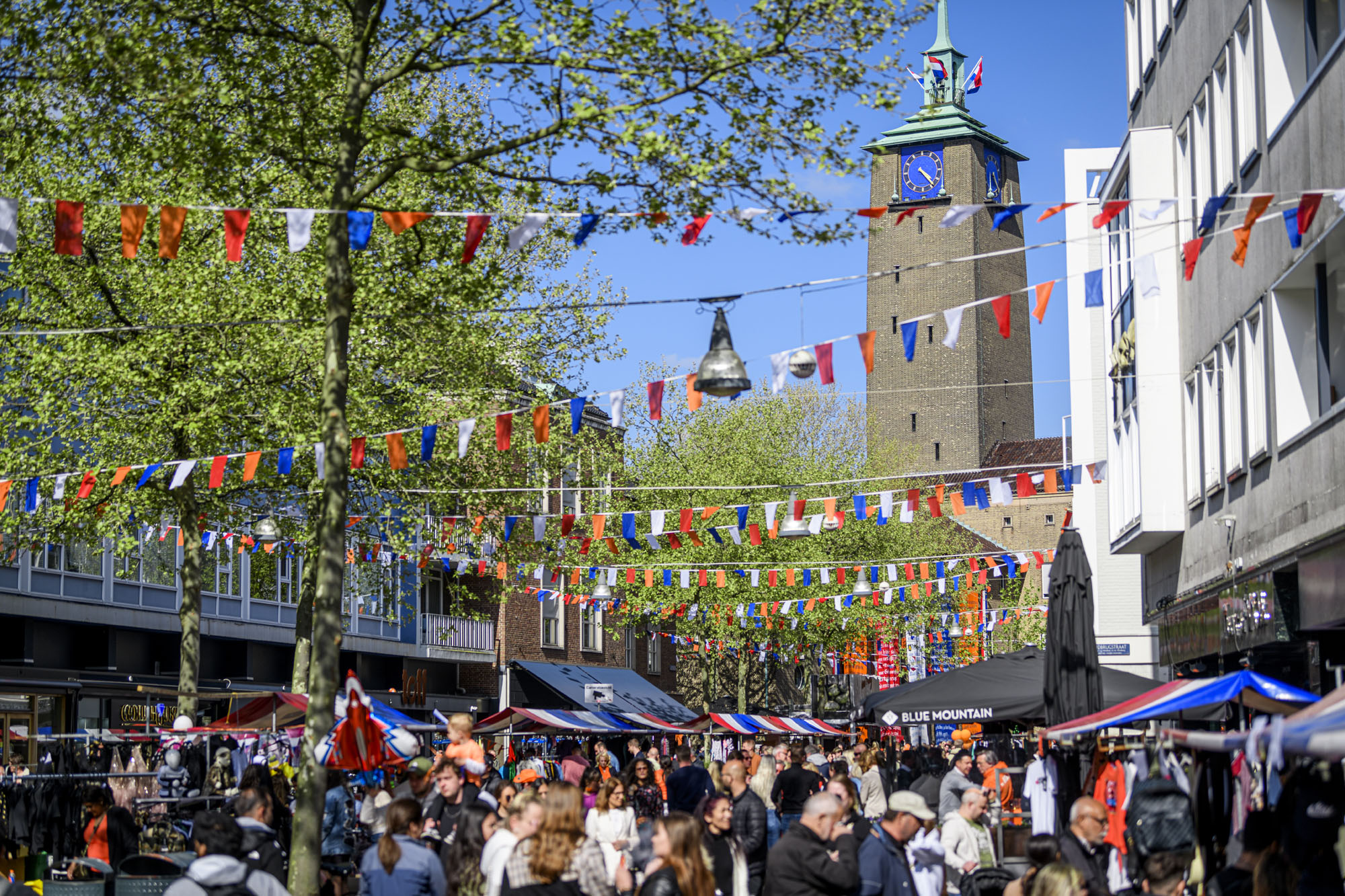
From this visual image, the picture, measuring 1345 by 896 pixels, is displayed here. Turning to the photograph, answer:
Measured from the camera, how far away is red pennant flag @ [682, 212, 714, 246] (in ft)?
40.0

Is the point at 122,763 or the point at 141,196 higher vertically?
the point at 141,196

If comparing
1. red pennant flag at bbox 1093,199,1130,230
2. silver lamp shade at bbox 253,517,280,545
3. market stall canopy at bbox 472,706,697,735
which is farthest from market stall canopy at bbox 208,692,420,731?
red pennant flag at bbox 1093,199,1130,230

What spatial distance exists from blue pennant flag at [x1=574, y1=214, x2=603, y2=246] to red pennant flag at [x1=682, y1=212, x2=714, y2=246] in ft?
2.28

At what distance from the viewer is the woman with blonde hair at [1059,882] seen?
744cm

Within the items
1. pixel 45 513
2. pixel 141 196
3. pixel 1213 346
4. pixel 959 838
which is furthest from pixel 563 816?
pixel 45 513

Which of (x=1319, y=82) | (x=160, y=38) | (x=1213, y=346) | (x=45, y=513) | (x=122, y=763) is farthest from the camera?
(x=122, y=763)

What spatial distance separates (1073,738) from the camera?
1491 centimetres

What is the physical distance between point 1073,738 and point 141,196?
47.1 feet

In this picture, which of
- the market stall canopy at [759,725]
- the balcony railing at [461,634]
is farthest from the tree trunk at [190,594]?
the balcony railing at [461,634]

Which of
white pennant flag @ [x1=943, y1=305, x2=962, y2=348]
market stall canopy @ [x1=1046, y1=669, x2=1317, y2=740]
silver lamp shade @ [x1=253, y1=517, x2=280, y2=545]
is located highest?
white pennant flag @ [x1=943, y1=305, x2=962, y2=348]

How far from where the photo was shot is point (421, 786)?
13008 millimetres

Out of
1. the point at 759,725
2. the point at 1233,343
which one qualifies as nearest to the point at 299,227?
the point at 1233,343

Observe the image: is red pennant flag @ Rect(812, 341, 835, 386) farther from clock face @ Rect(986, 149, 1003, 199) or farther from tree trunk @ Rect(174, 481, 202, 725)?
clock face @ Rect(986, 149, 1003, 199)

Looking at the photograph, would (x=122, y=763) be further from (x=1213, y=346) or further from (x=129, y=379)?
(x=1213, y=346)
